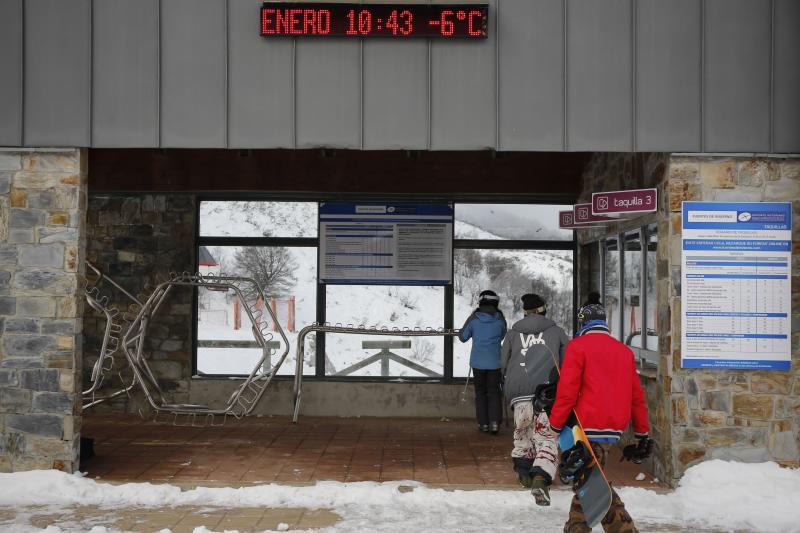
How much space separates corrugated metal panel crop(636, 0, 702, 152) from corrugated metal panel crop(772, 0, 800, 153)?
2.07 ft

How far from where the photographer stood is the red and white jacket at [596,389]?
212 inches

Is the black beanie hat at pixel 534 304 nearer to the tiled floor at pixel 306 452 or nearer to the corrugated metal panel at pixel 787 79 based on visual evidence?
the tiled floor at pixel 306 452

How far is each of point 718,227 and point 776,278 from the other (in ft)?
2.06

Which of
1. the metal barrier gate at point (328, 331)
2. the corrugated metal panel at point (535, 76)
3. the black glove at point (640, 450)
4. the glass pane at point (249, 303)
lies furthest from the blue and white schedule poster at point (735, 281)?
the glass pane at point (249, 303)

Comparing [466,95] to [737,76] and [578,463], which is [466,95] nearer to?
[737,76]

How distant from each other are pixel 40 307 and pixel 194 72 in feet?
7.61

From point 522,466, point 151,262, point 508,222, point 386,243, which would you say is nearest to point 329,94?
point 522,466

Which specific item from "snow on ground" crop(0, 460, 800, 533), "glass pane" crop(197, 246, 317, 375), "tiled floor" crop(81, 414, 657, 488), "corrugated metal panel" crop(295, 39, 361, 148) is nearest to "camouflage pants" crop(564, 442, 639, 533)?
"snow on ground" crop(0, 460, 800, 533)

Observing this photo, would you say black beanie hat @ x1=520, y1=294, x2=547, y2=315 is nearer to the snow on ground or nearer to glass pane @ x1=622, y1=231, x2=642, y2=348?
the snow on ground

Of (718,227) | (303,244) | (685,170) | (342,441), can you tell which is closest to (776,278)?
(718,227)

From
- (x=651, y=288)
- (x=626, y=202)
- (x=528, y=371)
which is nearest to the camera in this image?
(x=528, y=371)

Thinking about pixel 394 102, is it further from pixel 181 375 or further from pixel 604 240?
pixel 181 375

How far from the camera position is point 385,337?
11.2 meters

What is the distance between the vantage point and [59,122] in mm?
7438
